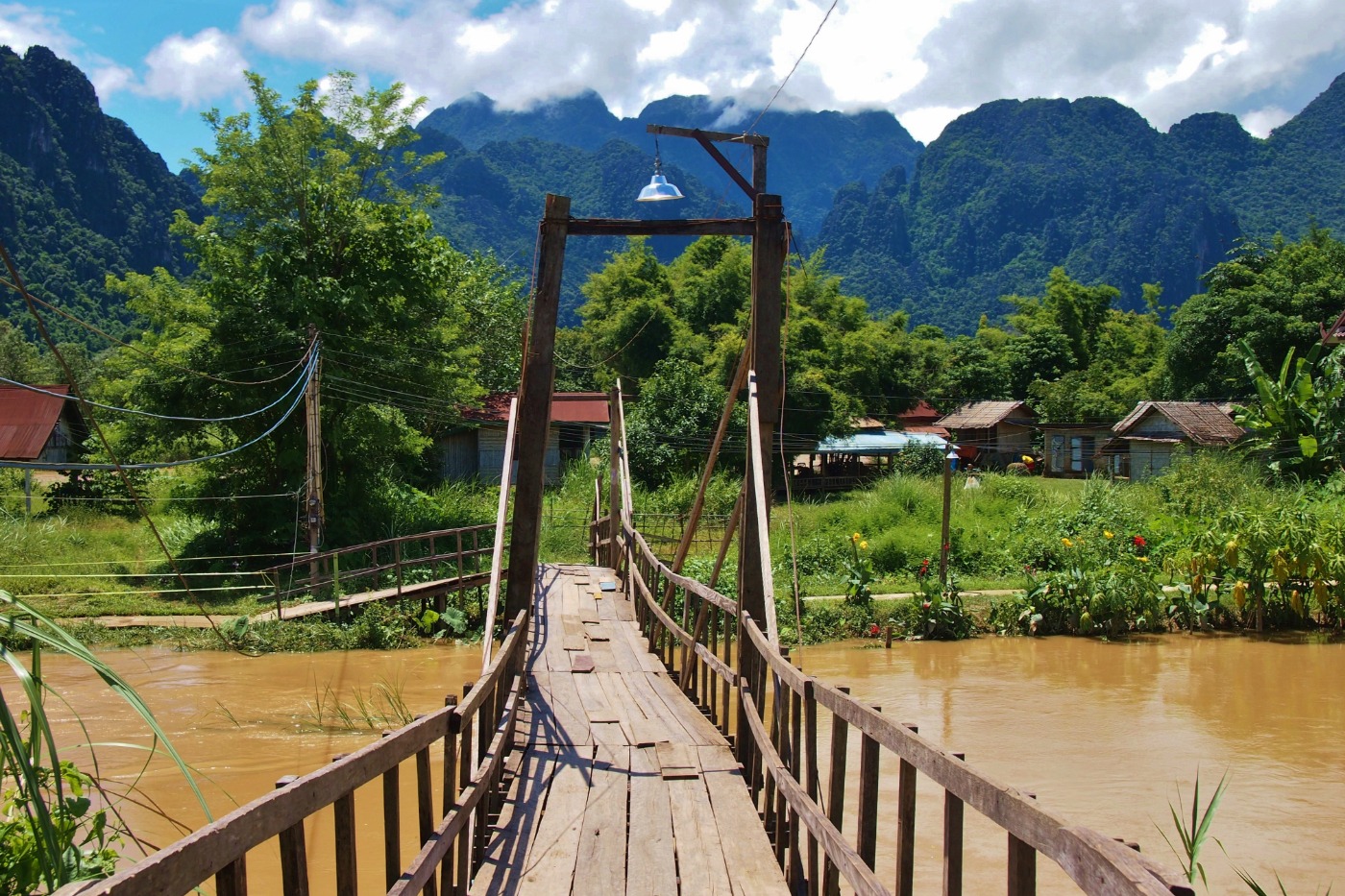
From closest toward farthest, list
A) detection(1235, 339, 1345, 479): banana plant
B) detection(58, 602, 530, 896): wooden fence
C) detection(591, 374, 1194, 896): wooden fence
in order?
detection(58, 602, 530, 896): wooden fence < detection(591, 374, 1194, 896): wooden fence < detection(1235, 339, 1345, 479): banana plant

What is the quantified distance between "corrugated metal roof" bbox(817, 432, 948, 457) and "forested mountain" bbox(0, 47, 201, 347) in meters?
47.9

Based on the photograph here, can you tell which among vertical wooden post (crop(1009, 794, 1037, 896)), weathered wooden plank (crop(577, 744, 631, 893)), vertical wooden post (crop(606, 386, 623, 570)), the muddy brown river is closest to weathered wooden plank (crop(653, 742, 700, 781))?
weathered wooden plank (crop(577, 744, 631, 893))

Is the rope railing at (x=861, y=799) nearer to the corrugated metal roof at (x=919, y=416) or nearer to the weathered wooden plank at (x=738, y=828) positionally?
the weathered wooden plank at (x=738, y=828)

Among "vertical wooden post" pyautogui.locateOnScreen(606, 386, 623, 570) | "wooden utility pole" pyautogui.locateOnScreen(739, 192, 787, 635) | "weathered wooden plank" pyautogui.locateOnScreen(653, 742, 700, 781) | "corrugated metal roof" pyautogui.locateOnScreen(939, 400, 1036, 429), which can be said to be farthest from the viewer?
"corrugated metal roof" pyautogui.locateOnScreen(939, 400, 1036, 429)

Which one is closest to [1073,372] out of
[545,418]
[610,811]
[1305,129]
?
[545,418]

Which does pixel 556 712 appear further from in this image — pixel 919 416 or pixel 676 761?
pixel 919 416

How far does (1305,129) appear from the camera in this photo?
405ft

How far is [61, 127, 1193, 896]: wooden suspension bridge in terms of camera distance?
89.3 inches

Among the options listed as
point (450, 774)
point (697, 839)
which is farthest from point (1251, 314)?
point (450, 774)

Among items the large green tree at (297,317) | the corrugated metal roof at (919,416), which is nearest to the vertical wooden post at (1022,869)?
the large green tree at (297,317)

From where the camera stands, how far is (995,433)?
143ft

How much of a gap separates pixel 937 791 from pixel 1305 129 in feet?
456

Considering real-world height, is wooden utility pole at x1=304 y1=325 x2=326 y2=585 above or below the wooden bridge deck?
above

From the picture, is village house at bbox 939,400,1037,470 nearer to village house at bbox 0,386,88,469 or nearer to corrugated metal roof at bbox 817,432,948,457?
corrugated metal roof at bbox 817,432,948,457
